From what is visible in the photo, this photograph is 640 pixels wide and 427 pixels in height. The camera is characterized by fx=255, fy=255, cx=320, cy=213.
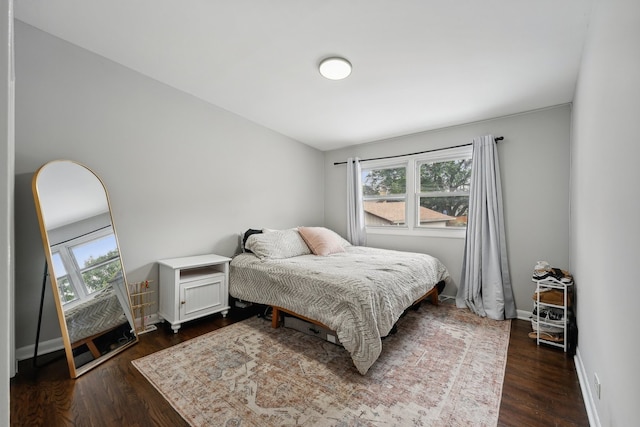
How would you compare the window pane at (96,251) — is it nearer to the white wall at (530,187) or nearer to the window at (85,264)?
the window at (85,264)

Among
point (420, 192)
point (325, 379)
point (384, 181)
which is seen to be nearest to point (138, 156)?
point (325, 379)

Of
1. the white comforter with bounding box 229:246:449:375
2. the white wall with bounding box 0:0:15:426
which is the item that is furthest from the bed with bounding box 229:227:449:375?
the white wall with bounding box 0:0:15:426

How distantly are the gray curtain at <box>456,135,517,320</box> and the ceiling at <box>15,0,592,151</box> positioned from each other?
2.05 feet

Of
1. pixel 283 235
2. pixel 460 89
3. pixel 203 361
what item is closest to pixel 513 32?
pixel 460 89

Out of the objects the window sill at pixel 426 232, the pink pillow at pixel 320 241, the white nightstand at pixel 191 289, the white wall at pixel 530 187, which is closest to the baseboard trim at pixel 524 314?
the white wall at pixel 530 187

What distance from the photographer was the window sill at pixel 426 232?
133 inches

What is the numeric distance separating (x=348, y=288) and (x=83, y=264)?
2.08 meters

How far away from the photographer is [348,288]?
199 centimetres

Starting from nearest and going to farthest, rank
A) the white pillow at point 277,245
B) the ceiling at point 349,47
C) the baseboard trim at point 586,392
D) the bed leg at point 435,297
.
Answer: the baseboard trim at point 586,392 < the ceiling at point 349,47 < the white pillow at point 277,245 < the bed leg at point 435,297

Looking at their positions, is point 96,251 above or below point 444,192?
below

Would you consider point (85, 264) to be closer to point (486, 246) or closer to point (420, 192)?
point (420, 192)

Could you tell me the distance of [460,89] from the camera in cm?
250

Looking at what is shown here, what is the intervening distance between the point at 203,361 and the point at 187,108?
8.32 feet

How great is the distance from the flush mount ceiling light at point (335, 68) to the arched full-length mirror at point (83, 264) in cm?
216
